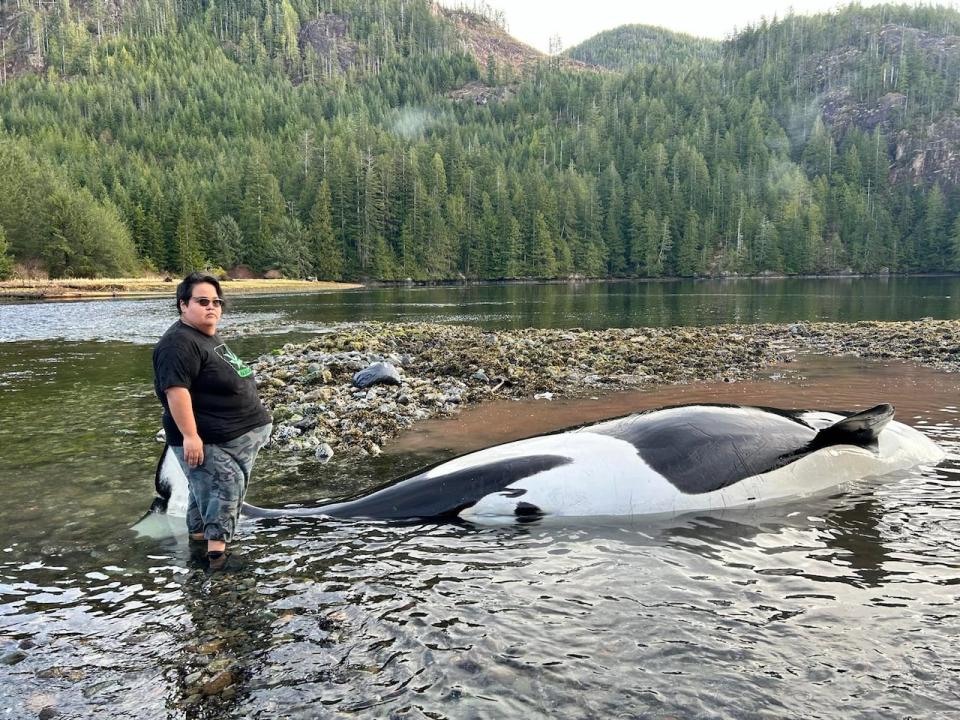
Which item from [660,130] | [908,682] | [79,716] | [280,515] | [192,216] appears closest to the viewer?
[79,716]

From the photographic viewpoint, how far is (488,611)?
4.83 meters

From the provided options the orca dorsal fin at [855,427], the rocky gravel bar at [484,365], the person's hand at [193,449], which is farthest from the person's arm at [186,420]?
the orca dorsal fin at [855,427]

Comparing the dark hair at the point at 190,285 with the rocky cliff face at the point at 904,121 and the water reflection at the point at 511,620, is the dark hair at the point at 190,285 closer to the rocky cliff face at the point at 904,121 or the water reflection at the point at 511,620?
the water reflection at the point at 511,620

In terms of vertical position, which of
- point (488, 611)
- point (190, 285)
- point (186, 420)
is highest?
point (190, 285)

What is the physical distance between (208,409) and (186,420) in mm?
294

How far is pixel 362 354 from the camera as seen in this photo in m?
18.8

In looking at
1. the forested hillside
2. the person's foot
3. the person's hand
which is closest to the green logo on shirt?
the person's hand

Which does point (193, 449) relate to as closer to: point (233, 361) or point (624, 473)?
point (233, 361)

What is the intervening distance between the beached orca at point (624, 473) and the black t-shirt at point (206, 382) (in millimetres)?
1103

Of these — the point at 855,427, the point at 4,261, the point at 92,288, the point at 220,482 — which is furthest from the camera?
the point at 4,261

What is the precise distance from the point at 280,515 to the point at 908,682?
5521 millimetres

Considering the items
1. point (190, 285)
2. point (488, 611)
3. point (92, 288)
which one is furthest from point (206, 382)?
point (92, 288)

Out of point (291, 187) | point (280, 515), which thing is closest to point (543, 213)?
point (291, 187)

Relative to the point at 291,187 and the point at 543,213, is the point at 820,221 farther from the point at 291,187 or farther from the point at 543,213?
the point at 291,187
